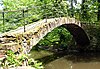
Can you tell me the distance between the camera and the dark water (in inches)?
540

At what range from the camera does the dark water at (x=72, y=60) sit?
13.7 metres

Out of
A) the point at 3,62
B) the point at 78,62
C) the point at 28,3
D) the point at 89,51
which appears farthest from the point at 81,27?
the point at 3,62

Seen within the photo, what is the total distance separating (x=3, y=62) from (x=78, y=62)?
30.2ft

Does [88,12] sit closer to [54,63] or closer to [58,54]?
[58,54]

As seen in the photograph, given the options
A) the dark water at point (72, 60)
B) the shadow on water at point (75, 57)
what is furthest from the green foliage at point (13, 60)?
the shadow on water at point (75, 57)

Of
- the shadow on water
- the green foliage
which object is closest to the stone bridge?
the green foliage

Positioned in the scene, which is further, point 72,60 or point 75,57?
point 75,57

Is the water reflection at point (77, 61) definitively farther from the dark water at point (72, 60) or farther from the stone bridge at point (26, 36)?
the stone bridge at point (26, 36)

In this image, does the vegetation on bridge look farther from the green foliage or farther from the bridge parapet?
the green foliage

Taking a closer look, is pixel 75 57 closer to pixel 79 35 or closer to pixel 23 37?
pixel 79 35

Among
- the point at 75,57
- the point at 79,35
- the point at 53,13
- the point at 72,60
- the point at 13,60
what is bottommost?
the point at 75,57

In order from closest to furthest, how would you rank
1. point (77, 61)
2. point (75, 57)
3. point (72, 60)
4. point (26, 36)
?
point (26, 36)
point (77, 61)
point (72, 60)
point (75, 57)

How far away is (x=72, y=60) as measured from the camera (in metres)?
15.5

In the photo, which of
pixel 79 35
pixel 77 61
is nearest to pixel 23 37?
pixel 77 61
